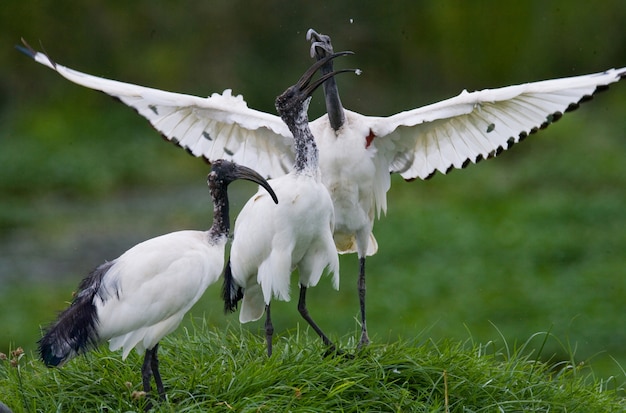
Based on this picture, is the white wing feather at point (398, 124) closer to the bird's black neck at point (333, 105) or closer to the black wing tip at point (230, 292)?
the bird's black neck at point (333, 105)

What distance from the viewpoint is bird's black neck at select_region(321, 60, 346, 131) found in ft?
20.6

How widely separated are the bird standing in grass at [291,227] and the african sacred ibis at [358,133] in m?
0.49

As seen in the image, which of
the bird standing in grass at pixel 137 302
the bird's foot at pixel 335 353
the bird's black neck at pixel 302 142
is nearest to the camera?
the bird standing in grass at pixel 137 302

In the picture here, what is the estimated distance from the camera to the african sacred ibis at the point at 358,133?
6.10 m

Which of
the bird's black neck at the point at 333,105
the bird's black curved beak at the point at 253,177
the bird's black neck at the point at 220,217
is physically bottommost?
the bird's black neck at the point at 220,217

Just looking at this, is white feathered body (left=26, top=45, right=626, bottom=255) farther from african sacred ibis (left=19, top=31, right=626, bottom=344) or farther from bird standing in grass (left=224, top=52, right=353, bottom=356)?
bird standing in grass (left=224, top=52, right=353, bottom=356)

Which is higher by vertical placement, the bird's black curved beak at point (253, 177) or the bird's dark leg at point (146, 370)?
the bird's black curved beak at point (253, 177)

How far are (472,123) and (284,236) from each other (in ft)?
4.29

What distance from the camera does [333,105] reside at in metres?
6.28

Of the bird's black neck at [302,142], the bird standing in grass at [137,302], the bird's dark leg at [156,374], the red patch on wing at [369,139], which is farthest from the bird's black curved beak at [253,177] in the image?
the red patch on wing at [369,139]

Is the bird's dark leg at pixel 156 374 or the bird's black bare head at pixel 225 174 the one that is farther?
the bird's black bare head at pixel 225 174

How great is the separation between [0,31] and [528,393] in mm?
11688

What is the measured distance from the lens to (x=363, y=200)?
6.45 metres

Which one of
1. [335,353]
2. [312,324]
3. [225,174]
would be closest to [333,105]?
[225,174]
